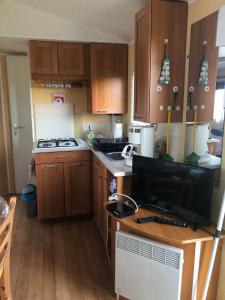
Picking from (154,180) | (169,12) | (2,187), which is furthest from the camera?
(2,187)

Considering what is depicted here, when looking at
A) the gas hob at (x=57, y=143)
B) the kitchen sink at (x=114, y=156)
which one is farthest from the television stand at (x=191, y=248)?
the gas hob at (x=57, y=143)

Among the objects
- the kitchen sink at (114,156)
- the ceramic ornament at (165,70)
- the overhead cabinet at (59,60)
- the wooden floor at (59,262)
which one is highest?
the overhead cabinet at (59,60)

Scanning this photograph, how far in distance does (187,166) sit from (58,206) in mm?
1958

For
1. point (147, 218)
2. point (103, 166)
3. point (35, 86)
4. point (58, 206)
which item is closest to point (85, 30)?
point (35, 86)

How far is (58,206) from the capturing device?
3068mm

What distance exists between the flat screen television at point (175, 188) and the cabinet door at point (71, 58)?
174 cm

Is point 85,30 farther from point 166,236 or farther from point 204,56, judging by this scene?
point 166,236

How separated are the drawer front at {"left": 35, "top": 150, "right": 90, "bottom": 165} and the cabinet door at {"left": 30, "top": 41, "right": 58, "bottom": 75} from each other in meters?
0.99

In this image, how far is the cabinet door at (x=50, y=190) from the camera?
2949 mm

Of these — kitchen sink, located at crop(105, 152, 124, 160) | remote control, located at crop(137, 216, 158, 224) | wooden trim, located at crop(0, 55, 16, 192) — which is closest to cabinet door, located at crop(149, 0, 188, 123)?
kitchen sink, located at crop(105, 152, 124, 160)

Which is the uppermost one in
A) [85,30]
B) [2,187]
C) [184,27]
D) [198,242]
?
[85,30]

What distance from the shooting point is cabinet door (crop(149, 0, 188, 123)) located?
189cm

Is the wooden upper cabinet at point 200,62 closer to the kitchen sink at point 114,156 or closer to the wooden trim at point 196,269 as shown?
the kitchen sink at point 114,156

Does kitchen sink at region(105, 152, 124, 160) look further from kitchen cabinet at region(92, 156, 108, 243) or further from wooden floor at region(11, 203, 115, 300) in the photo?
wooden floor at region(11, 203, 115, 300)
